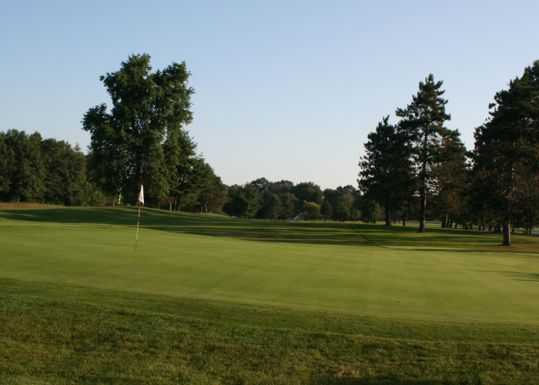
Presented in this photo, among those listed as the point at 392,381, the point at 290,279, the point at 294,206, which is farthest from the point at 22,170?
the point at 392,381

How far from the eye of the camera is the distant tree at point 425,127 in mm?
61281

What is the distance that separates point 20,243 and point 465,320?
15083 millimetres

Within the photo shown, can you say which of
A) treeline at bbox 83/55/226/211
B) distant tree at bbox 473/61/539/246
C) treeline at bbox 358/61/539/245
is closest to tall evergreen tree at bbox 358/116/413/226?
treeline at bbox 358/61/539/245

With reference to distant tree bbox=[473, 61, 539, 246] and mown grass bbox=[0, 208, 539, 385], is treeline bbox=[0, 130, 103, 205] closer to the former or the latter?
distant tree bbox=[473, 61, 539, 246]

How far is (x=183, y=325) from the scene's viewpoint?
920 centimetres

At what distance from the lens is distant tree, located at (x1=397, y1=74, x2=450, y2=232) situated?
6128 centimetres

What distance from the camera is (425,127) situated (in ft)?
203

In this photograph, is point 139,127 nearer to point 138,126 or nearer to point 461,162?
point 138,126

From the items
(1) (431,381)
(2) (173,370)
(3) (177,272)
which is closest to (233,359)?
(2) (173,370)

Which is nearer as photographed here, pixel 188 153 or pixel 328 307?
pixel 328 307

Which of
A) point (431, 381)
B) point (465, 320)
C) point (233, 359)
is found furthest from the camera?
point (465, 320)

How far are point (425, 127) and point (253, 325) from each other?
2223 inches

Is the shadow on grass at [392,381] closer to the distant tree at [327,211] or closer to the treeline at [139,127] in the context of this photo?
the treeline at [139,127]

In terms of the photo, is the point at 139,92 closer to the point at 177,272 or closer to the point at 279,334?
the point at 177,272
